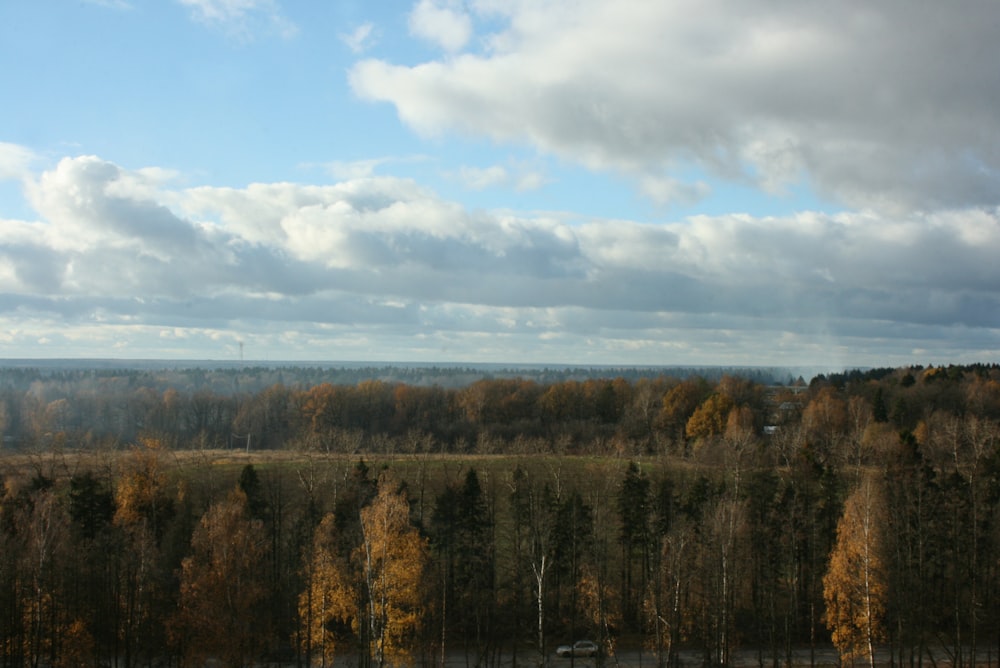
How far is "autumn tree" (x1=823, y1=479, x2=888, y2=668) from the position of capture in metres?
40.6

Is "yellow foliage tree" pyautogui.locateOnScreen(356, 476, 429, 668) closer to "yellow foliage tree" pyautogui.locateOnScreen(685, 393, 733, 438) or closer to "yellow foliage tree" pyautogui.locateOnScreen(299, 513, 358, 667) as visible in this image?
"yellow foliage tree" pyautogui.locateOnScreen(299, 513, 358, 667)

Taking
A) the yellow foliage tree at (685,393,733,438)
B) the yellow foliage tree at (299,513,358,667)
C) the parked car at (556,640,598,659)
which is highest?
the yellow foliage tree at (685,393,733,438)

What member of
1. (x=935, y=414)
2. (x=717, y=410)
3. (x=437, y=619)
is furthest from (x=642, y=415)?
(x=437, y=619)

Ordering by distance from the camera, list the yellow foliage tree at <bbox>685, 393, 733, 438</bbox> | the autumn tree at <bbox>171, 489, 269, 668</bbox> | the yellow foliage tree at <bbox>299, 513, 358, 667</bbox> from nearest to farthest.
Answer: the autumn tree at <bbox>171, 489, 269, 668</bbox>
the yellow foliage tree at <bbox>299, 513, 358, 667</bbox>
the yellow foliage tree at <bbox>685, 393, 733, 438</bbox>

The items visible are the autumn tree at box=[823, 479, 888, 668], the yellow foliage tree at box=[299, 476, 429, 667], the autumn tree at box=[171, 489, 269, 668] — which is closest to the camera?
the autumn tree at box=[171, 489, 269, 668]

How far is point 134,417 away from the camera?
148500 mm

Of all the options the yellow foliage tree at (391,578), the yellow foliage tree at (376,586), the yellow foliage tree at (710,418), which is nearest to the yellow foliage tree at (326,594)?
the yellow foliage tree at (376,586)

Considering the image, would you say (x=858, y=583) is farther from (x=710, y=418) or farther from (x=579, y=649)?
(x=710, y=418)

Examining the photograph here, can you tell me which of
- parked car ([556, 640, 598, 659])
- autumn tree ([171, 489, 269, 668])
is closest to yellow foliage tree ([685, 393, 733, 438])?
parked car ([556, 640, 598, 659])

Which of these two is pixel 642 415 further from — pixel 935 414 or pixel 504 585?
pixel 504 585

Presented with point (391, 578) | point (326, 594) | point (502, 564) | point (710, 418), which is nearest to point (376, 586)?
point (391, 578)

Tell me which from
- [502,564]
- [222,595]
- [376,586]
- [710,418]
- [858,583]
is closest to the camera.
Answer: [222,595]

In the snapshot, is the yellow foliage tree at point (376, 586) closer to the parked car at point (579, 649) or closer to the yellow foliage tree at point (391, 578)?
the yellow foliage tree at point (391, 578)

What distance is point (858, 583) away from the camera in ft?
135
